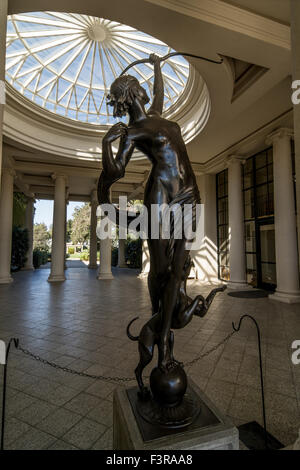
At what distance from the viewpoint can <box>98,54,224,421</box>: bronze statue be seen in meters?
1.70

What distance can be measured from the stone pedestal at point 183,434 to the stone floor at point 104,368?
0.83m

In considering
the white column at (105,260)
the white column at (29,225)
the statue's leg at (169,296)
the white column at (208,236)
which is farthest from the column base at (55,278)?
the statue's leg at (169,296)

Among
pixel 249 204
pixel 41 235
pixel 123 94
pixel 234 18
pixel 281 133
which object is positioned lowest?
pixel 123 94

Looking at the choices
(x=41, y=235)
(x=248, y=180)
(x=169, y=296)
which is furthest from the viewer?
(x=41, y=235)

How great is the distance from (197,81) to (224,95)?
4.62 ft

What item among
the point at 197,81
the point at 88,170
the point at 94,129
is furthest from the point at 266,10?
the point at 88,170

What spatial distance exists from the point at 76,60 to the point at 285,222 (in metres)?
12.2

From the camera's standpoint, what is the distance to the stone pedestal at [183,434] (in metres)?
1.34

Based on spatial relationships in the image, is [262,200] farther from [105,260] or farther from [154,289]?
[154,289]

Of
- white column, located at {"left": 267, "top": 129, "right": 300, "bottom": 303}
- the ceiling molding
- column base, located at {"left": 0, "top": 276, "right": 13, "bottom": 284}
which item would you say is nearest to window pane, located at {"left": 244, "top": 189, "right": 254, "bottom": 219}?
white column, located at {"left": 267, "top": 129, "right": 300, "bottom": 303}

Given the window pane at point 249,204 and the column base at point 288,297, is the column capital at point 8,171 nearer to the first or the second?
the window pane at point 249,204

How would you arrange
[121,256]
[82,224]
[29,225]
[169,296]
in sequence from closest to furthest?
[169,296], [29,225], [121,256], [82,224]

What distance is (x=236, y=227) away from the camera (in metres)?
10.6

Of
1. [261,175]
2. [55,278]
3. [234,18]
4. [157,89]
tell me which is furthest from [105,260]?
[157,89]
